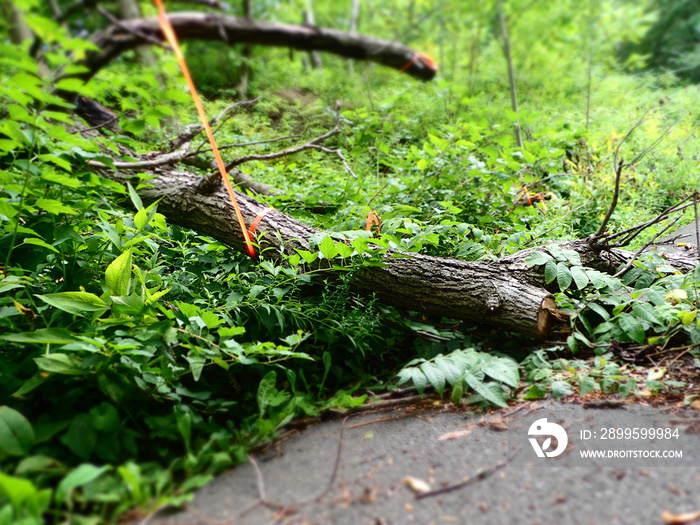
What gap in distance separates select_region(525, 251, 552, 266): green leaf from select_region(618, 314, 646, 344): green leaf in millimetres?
372

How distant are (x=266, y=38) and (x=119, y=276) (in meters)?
4.35

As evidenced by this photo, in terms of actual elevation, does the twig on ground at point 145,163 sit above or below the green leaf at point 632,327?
above

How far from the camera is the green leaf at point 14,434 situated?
984mm

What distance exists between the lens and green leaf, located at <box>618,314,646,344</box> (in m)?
1.56

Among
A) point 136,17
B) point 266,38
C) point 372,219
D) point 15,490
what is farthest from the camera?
point 266,38

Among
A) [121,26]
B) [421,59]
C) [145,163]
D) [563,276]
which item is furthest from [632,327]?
[421,59]

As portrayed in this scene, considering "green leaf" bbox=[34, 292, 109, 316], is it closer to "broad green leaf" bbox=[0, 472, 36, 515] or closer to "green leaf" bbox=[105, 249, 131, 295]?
"green leaf" bbox=[105, 249, 131, 295]

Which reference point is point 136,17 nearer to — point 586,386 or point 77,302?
point 77,302

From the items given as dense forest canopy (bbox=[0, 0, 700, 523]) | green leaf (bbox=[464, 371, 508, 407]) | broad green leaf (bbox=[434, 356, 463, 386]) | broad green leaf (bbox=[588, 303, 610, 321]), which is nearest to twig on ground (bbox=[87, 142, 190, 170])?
dense forest canopy (bbox=[0, 0, 700, 523])

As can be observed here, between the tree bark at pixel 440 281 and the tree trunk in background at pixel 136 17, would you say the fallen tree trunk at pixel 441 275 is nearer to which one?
the tree bark at pixel 440 281

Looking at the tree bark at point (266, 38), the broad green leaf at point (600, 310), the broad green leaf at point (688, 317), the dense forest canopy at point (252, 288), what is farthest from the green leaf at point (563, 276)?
the tree bark at point (266, 38)

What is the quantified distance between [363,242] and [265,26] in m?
4.28

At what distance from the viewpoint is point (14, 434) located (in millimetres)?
1009

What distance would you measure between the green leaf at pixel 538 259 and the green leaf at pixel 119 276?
65.3 inches
